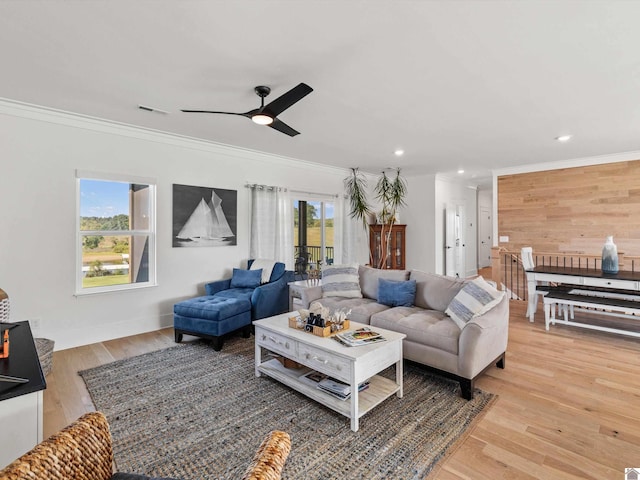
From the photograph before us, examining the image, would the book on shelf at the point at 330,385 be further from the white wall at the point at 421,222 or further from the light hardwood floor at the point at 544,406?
the white wall at the point at 421,222

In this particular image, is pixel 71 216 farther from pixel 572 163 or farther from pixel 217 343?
pixel 572 163

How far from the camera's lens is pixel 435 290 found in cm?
340

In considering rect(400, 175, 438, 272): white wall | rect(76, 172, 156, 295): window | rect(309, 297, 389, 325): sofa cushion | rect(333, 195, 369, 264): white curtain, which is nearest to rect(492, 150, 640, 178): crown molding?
rect(400, 175, 438, 272): white wall

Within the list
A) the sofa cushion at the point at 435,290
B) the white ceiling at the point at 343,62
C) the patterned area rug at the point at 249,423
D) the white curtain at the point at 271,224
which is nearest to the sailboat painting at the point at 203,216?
the white curtain at the point at 271,224

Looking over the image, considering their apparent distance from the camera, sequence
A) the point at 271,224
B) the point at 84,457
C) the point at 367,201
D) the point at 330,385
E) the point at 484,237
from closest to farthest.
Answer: the point at 84,457 < the point at 330,385 < the point at 271,224 < the point at 367,201 < the point at 484,237

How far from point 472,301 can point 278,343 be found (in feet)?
5.63

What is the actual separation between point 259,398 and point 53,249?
9.50 feet

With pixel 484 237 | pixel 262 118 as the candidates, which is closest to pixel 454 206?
pixel 484 237

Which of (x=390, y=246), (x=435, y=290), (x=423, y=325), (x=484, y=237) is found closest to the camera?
(x=423, y=325)

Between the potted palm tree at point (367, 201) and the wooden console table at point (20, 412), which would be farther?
the potted palm tree at point (367, 201)

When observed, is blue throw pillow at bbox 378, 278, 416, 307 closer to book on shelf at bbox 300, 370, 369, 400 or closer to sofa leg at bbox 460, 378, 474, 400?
sofa leg at bbox 460, 378, 474, 400

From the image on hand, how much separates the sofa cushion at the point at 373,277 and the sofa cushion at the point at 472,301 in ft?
2.64

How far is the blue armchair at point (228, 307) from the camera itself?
11.8ft

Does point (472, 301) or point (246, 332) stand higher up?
point (472, 301)
